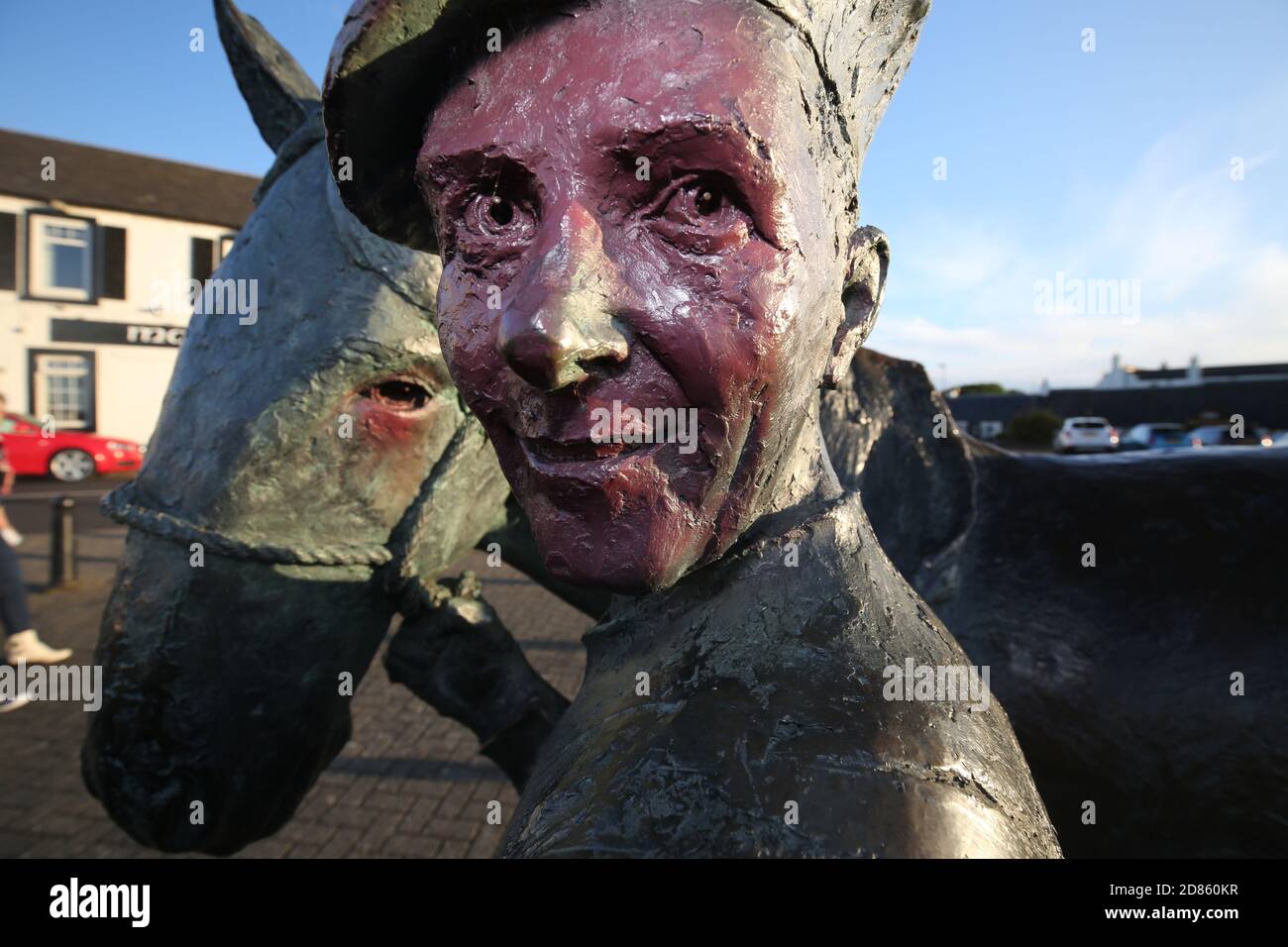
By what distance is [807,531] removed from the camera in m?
1.26

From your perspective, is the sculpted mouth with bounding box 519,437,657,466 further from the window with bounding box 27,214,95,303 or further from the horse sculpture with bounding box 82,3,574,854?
the window with bounding box 27,214,95,303

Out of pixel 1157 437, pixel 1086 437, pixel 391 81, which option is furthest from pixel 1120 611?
pixel 1086 437

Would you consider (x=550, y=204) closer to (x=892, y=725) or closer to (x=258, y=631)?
(x=892, y=725)

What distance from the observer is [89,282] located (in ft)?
65.6

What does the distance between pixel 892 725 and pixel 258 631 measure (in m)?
1.49

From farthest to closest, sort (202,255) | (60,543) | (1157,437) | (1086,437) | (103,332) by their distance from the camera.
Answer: (1086,437), (202,255), (1157,437), (103,332), (60,543)

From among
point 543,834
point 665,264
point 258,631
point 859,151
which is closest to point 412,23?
point 665,264

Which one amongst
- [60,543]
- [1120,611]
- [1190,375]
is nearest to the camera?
[1120,611]

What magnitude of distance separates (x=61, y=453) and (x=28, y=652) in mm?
14075

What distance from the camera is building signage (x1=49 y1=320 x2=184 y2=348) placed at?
1947 centimetres

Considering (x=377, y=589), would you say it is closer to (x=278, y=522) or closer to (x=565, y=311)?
(x=278, y=522)

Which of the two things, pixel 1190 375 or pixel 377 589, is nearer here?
pixel 377 589

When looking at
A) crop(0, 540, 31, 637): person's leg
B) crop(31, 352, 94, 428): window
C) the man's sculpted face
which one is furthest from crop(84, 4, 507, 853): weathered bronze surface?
crop(31, 352, 94, 428): window

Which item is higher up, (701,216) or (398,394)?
(701,216)
